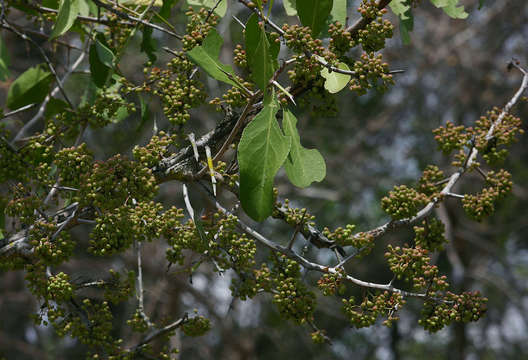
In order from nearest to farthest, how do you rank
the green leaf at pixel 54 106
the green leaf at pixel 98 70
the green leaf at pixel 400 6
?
the green leaf at pixel 98 70 → the green leaf at pixel 400 6 → the green leaf at pixel 54 106

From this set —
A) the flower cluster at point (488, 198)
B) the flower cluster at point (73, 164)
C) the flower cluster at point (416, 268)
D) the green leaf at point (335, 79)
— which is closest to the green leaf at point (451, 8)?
the flower cluster at point (488, 198)

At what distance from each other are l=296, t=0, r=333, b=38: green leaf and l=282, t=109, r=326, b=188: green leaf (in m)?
0.29

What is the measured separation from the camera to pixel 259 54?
1.53 metres

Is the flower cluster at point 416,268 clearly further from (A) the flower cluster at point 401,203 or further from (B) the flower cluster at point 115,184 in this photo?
(B) the flower cluster at point 115,184

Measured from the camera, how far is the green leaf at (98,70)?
2.06 m

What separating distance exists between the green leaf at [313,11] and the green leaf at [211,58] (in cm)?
27

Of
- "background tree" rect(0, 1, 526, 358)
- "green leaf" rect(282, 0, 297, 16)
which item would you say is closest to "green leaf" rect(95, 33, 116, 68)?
"background tree" rect(0, 1, 526, 358)

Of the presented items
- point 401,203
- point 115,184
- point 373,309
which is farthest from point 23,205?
point 401,203

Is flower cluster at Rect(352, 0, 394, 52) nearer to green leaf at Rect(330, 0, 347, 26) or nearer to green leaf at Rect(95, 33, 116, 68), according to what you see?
green leaf at Rect(330, 0, 347, 26)

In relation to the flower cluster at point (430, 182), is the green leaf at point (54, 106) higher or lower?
lower

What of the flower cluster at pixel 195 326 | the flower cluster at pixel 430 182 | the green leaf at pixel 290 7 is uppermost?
the green leaf at pixel 290 7

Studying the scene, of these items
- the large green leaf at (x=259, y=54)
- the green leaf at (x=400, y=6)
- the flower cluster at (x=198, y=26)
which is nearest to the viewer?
the large green leaf at (x=259, y=54)

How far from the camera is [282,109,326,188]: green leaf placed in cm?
164

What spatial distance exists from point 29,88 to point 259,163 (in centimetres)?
140
